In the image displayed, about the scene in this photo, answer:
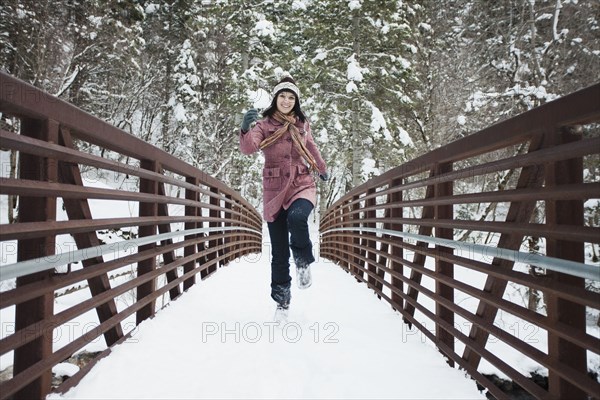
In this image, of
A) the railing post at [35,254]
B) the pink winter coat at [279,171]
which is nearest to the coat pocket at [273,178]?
the pink winter coat at [279,171]

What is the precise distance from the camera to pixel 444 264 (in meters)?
2.84

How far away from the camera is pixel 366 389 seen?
7.06 ft

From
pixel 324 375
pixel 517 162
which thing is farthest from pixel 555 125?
pixel 324 375

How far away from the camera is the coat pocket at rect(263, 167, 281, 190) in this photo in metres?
3.45

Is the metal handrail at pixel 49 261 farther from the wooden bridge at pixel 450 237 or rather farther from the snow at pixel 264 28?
the snow at pixel 264 28

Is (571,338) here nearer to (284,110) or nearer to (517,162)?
(517,162)

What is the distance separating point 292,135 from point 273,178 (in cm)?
39

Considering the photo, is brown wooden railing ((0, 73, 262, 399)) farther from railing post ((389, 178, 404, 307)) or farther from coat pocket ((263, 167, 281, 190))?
railing post ((389, 178, 404, 307))

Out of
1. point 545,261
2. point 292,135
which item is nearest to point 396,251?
point 292,135

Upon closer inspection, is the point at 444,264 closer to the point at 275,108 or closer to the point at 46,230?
the point at 275,108

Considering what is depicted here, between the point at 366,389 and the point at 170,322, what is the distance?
1.66 m

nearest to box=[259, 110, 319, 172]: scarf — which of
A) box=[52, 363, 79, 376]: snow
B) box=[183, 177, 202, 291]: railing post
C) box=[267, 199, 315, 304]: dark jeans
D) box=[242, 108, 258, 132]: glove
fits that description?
box=[242, 108, 258, 132]: glove

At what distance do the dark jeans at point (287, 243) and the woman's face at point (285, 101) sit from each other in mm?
816

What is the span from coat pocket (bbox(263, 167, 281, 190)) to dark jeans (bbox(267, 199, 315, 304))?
0.73 feet
